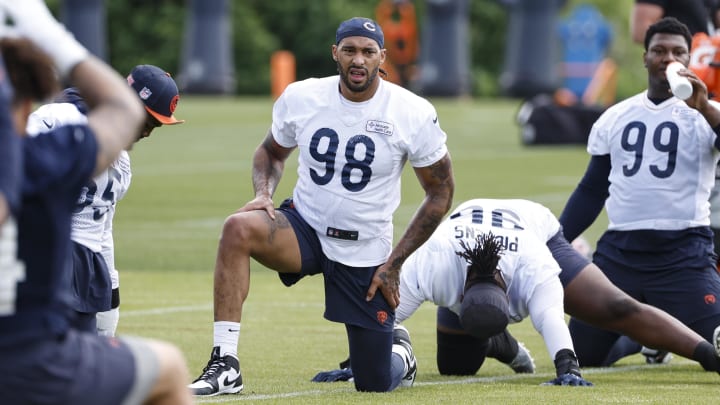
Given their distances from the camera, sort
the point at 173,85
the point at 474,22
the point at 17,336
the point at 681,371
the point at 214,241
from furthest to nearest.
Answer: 1. the point at 474,22
2. the point at 214,241
3. the point at 681,371
4. the point at 173,85
5. the point at 17,336

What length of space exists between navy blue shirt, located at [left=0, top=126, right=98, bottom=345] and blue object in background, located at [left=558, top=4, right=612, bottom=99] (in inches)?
1691

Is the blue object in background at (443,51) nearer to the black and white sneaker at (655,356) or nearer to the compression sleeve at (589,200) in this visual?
the compression sleeve at (589,200)

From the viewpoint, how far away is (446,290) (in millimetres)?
7918

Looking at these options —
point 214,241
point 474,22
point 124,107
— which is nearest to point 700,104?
point 124,107

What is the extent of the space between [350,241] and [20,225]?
3.58 m

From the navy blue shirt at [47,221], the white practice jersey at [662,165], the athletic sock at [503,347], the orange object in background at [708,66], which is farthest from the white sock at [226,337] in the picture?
the orange object in background at [708,66]

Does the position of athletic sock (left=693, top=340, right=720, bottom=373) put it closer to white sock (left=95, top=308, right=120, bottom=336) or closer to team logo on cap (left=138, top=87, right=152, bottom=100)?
white sock (left=95, top=308, right=120, bottom=336)

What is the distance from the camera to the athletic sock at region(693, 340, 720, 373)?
7.81 m

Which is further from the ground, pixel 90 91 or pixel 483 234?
pixel 90 91

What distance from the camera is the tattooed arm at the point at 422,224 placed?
7488 mm

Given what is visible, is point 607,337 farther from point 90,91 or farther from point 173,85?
point 90,91

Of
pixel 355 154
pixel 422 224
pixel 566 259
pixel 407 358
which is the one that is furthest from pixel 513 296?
pixel 355 154

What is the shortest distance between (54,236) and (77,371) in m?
0.36

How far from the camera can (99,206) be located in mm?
7250
